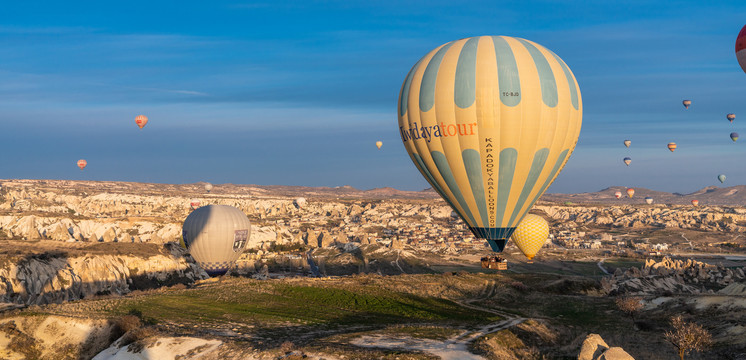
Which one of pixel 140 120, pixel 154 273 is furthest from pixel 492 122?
pixel 140 120

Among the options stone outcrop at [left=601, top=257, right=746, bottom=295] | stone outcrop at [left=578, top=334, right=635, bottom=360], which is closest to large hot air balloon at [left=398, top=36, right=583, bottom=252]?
stone outcrop at [left=578, top=334, right=635, bottom=360]

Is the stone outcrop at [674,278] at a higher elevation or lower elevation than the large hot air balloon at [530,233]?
lower

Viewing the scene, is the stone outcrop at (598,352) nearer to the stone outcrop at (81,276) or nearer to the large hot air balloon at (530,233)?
the stone outcrop at (81,276)

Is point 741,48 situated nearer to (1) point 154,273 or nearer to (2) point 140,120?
(1) point 154,273

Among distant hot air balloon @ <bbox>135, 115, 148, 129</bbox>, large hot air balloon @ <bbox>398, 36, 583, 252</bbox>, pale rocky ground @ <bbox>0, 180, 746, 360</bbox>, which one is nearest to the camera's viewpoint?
pale rocky ground @ <bbox>0, 180, 746, 360</bbox>

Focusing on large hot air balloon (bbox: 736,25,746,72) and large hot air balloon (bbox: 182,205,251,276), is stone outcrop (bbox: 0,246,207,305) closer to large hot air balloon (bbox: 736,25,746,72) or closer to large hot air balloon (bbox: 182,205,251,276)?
large hot air balloon (bbox: 182,205,251,276)

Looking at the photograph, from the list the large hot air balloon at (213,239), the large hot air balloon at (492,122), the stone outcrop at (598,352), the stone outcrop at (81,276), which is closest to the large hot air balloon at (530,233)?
the large hot air balloon at (213,239)
